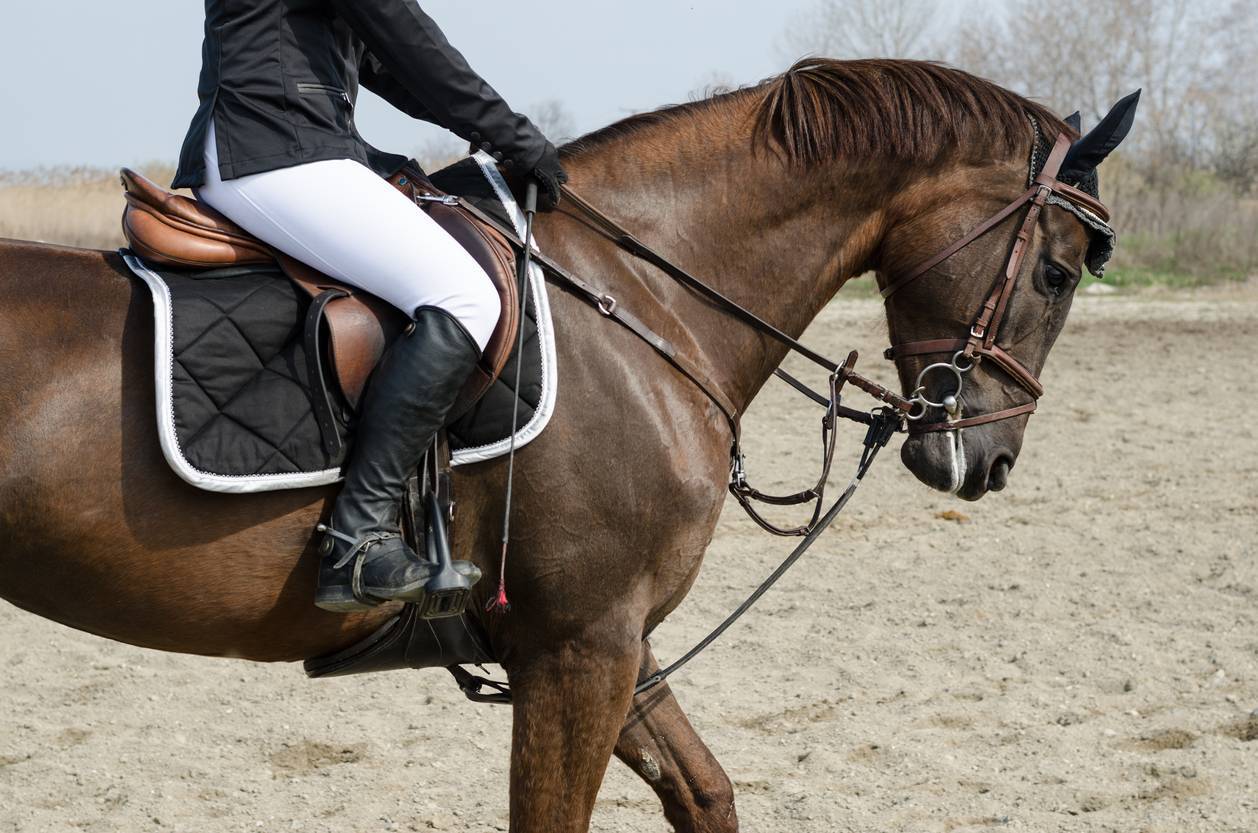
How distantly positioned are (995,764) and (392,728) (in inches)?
85.2

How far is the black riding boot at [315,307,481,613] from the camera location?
2.52 meters

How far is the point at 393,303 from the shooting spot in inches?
103

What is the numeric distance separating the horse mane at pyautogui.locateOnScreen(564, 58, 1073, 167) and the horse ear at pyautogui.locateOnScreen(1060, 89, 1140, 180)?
4.2 inches

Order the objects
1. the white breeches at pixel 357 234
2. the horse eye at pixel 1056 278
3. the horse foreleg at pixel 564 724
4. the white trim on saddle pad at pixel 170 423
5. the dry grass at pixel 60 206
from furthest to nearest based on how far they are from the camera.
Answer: the dry grass at pixel 60 206 < the horse eye at pixel 1056 278 < the horse foreleg at pixel 564 724 < the white breeches at pixel 357 234 < the white trim on saddle pad at pixel 170 423

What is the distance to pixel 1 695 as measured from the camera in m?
4.92

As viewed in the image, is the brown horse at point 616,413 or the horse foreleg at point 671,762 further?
the horse foreleg at point 671,762

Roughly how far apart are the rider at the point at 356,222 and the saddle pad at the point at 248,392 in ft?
0.32

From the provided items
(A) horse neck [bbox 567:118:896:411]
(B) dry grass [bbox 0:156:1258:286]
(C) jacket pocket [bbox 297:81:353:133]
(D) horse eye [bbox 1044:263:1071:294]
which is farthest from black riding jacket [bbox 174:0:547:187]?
(B) dry grass [bbox 0:156:1258:286]

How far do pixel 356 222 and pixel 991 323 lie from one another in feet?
5.00

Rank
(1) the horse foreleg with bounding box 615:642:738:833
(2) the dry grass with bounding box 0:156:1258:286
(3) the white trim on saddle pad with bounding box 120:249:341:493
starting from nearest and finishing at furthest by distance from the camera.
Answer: (3) the white trim on saddle pad with bounding box 120:249:341:493, (1) the horse foreleg with bounding box 615:642:738:833, (2) the dry grass with bounding box 0:156:1258:286

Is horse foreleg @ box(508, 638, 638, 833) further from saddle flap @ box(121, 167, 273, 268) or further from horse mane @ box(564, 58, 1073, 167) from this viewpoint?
horse mane @ box(564, 58, 1073, 167)

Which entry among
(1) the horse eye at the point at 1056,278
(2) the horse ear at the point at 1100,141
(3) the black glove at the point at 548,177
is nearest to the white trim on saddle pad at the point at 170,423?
(3) the black glove at the point at 548,177

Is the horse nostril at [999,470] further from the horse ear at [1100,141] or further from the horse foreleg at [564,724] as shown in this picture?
the horse foreleg at [564,724]

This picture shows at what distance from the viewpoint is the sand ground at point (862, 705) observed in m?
4.09
